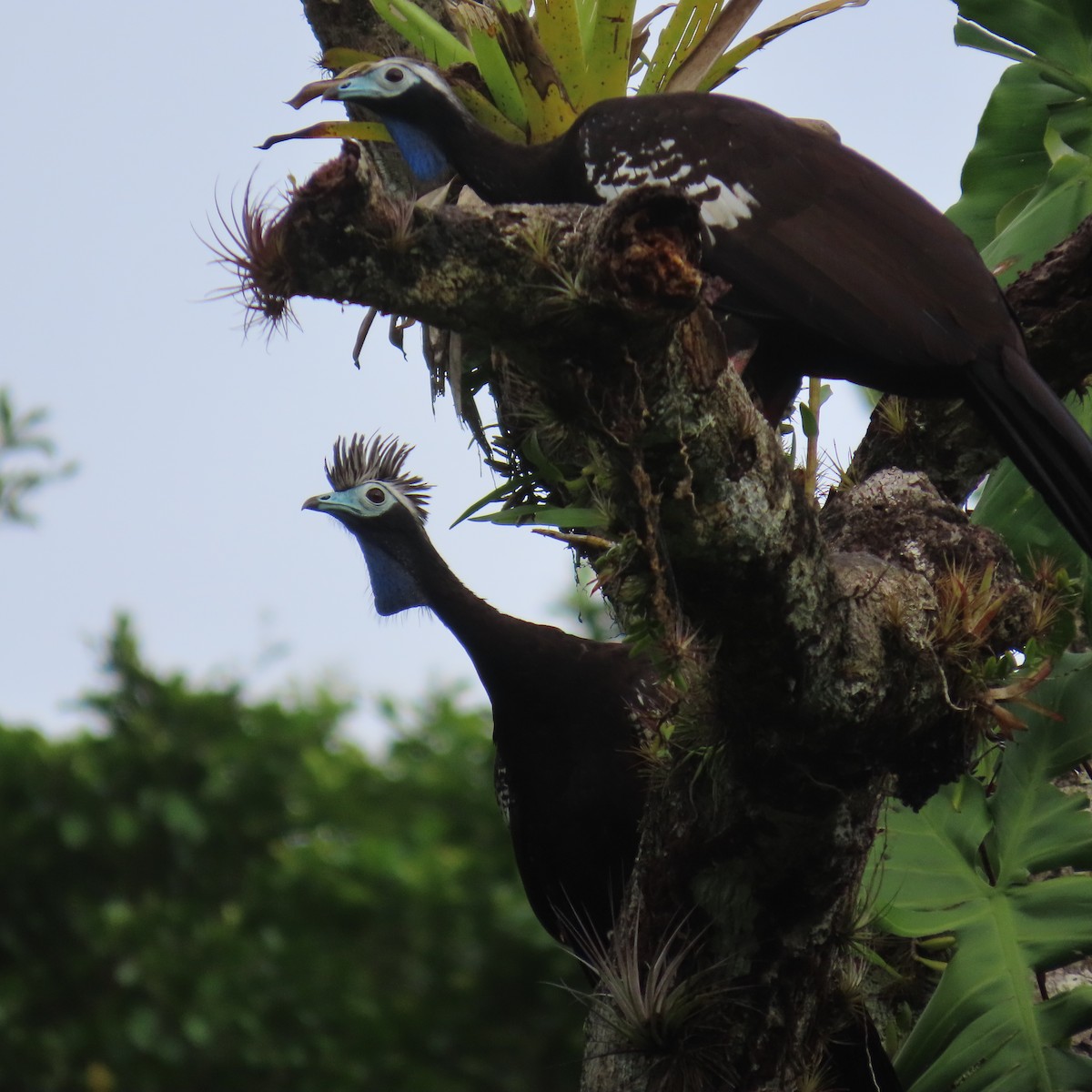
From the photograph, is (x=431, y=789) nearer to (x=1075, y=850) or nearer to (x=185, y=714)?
(x=185, y=714)

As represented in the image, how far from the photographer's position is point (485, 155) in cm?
313

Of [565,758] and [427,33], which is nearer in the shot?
[565,758]

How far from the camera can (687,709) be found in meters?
2.05

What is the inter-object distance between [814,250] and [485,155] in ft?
2.82

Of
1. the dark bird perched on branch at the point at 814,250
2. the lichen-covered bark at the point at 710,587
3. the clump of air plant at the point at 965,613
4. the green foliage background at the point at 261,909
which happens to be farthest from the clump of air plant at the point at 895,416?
the green foliage background at the point at 261,909

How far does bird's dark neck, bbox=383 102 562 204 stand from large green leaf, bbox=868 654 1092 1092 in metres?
1.52

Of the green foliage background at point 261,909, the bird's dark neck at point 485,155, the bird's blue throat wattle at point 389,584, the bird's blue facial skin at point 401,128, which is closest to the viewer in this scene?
the bird's dark neck at point 485,155

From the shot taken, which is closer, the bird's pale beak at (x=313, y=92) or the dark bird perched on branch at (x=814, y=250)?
the dark bird perched on branch at (x=814, y=250)

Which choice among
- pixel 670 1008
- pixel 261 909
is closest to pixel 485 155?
pixel 670 1008

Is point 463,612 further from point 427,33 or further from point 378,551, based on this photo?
point 427,33

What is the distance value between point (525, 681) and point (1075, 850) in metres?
1.19

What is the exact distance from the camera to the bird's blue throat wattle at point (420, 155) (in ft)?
10.6

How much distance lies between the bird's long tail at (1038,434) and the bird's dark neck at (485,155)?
1051mm

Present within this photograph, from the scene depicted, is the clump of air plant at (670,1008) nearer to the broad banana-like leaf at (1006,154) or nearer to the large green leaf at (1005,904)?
the large green leaf at (1005,904)
